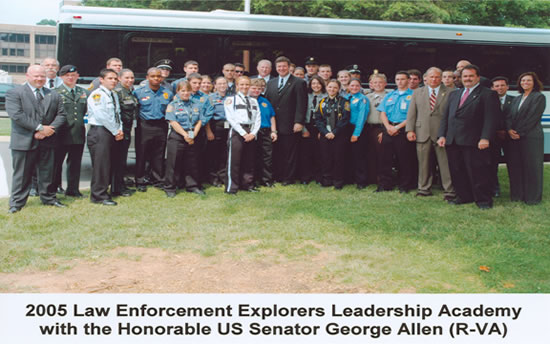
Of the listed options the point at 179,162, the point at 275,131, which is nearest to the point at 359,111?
the point at 275,131

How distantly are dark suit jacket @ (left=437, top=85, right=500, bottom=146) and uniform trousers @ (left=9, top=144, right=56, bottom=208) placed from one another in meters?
5.55

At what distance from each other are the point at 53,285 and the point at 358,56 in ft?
26.3

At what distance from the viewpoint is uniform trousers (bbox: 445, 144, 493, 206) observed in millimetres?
7488

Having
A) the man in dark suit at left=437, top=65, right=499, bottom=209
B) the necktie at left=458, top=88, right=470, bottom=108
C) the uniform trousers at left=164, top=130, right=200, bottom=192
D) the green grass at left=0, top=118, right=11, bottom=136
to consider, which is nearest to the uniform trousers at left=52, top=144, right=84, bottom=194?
the uniform trousers at left=164, top=130, right=200, bottom=192

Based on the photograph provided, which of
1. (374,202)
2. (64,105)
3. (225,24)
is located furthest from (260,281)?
(225,24)

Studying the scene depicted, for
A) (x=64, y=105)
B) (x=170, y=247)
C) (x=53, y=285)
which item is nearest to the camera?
(x=53, y=285)

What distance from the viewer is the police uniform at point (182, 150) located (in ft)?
26.2

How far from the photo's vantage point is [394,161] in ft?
30.5

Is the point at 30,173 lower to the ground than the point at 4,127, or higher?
higher

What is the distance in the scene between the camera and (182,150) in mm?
8086

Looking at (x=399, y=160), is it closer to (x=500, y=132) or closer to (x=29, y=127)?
(x=500, y=132)

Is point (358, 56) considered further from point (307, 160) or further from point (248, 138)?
point (248, 138)

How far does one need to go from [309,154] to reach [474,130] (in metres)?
2.91

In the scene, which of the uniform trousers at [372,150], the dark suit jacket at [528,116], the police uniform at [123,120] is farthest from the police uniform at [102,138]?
the dark suit jacket at [528,116]
